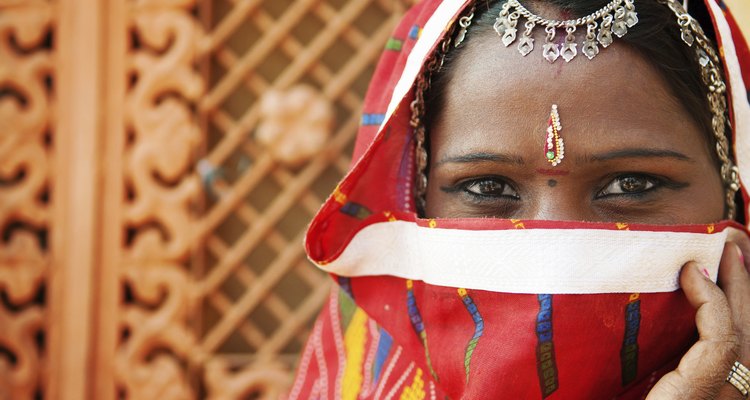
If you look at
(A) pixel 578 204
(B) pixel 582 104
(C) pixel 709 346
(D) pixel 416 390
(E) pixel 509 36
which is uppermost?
(E) pixel 509 36

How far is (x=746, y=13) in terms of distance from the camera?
1.73m

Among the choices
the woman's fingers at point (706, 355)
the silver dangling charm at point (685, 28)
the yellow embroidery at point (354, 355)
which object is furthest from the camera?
the yellow embroidery at point (354, 355)

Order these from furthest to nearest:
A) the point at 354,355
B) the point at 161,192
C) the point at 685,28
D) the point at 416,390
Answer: the point at 161,192
the point at 354,355
the point at 416,390
the point at 685,28

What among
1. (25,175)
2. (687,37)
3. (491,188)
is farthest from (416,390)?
(25,175)

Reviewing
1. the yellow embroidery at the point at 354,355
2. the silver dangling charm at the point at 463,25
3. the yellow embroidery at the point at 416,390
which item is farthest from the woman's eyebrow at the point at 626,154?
the yellow embroidery at the point at 354,355

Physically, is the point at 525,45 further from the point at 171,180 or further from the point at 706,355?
the point at 171,180

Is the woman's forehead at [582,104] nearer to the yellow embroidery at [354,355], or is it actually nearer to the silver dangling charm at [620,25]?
A: the silver dangling charm at [620,25]

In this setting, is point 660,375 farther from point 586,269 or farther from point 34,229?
point 34,229

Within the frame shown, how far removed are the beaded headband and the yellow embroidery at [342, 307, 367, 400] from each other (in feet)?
1.00

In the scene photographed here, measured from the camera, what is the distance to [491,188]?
104 centimetres

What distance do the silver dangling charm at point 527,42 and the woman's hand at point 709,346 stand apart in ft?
1.18

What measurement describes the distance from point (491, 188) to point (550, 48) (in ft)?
0.68

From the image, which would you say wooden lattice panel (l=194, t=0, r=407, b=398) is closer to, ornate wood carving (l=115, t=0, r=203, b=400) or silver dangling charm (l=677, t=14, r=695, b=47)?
ornate wood carving (l=115, t=0, r=203, b=400)

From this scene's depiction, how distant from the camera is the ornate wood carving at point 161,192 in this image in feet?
9.23
